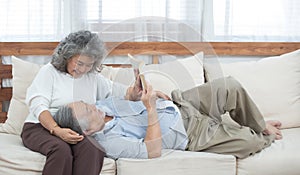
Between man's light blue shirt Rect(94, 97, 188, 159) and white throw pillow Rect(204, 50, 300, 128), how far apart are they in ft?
1.80

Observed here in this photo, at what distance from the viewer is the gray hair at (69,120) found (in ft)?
8.13

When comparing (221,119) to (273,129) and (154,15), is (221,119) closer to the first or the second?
(273,129)

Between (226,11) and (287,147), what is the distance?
110 cm

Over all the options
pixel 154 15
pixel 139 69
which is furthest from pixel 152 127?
pixel 154 15

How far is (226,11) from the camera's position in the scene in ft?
11.3

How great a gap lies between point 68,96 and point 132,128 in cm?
40

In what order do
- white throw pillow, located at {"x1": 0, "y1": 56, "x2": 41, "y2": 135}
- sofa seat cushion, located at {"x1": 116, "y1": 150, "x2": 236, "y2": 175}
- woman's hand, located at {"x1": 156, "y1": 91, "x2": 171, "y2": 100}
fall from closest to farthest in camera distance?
sofa seat cushion, located at {"x1": 116, "y1": 150, "x2": 236, "y2": 175} < woman's hand, located at {"x1": 156, "y1": 91, "x2": 171, "y2": 100} < white throw pillow, located at {"x1": 0, "y1": 56, "x2": 41, "y2": 135}

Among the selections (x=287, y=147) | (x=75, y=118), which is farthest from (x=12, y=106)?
(x=287, y=147)

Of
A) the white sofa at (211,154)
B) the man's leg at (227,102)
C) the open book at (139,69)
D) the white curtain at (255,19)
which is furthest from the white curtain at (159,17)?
the open book at (139,69)

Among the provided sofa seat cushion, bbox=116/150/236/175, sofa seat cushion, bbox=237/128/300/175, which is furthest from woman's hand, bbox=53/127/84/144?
sofa seat cushion, bbox=237/128/300/175

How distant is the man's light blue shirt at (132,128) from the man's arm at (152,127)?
0.03m

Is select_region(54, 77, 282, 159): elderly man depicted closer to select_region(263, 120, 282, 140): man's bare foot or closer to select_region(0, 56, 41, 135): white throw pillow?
select_region(263, 120, 282, 140): man's bare foot

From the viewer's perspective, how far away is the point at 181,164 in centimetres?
254

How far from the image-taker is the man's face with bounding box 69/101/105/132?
2457 millimetres
